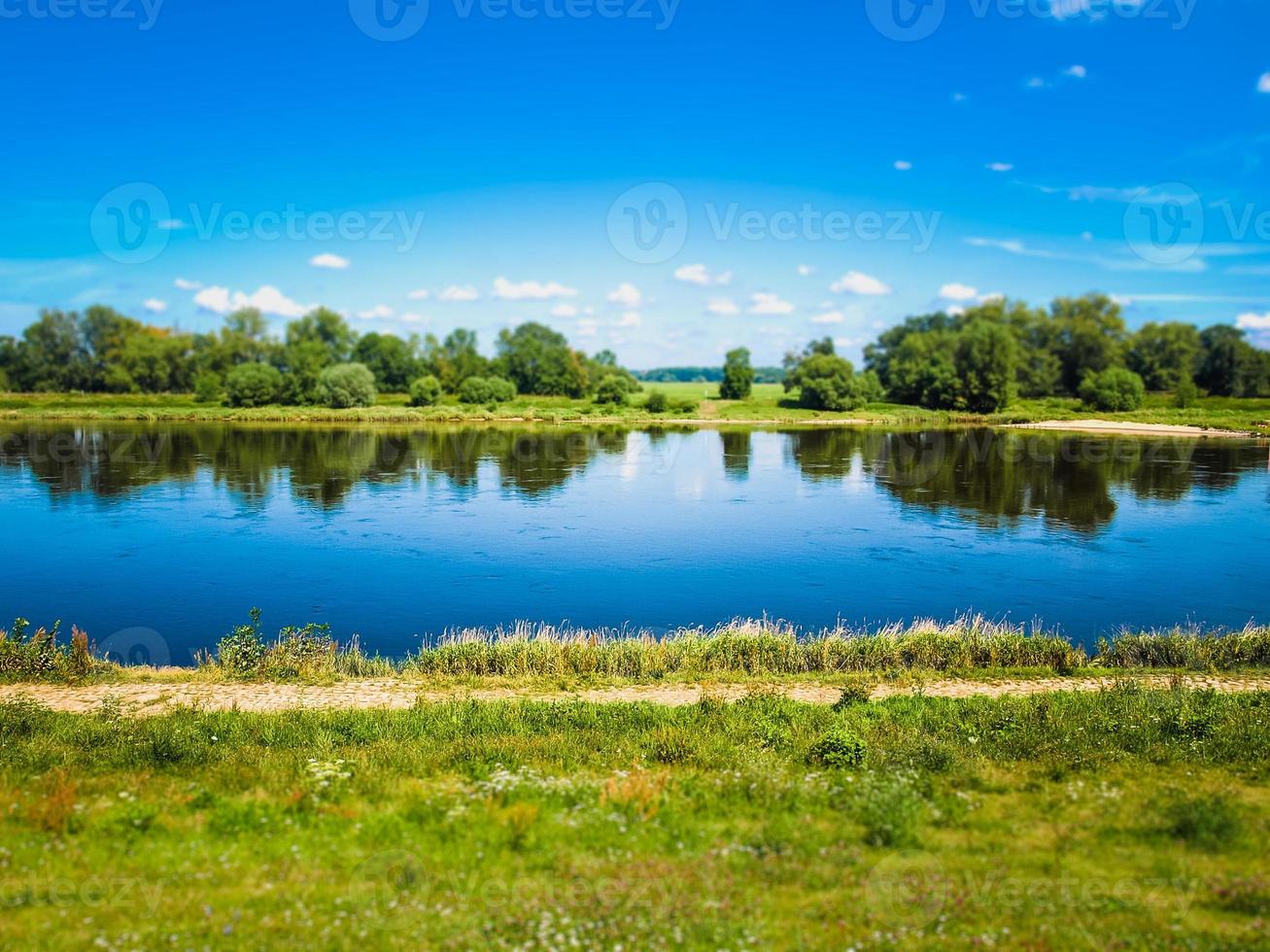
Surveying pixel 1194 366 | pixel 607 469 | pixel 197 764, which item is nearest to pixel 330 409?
pixel 607 469

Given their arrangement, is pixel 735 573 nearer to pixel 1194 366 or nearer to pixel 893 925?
pixel 893 925

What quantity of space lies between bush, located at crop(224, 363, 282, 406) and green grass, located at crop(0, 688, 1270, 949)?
106774 millimetres

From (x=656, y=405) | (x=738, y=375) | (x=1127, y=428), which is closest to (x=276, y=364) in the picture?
(x=656, y=405)

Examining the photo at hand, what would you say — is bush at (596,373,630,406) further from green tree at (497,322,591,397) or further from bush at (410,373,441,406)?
bush at (410,373,441,406)

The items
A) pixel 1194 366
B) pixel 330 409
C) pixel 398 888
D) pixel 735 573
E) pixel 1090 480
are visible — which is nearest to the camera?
pixel 398 888

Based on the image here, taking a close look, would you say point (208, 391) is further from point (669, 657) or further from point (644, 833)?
point (644, 833)

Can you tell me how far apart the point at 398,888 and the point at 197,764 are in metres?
5.37

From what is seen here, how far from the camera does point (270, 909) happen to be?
789cm

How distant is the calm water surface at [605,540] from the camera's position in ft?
88.0

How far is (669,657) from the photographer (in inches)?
792

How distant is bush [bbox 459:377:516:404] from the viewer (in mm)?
120250

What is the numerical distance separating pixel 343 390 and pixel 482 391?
752 inches

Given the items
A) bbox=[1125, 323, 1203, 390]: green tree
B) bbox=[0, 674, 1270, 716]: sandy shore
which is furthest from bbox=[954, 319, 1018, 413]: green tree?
bbox=[0, 674, 1270, 716]: sandy shore

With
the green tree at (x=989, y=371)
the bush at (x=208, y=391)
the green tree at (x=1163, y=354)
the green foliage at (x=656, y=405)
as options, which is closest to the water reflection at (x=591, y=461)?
the green tree at (x=989, y=371)
